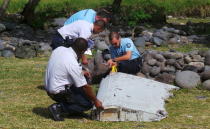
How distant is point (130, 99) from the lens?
8.12 metres

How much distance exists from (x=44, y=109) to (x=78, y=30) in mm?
1230

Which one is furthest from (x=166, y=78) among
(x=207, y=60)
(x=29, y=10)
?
(x=29, y=10)

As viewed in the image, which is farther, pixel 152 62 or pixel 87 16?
pixel 152 62

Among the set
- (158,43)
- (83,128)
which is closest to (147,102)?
(83,128)

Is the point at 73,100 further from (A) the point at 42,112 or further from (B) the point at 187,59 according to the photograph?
(B) the point at 187,59

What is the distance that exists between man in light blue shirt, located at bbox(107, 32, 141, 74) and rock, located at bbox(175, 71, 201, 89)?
2.39ft

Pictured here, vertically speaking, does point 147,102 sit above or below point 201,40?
above

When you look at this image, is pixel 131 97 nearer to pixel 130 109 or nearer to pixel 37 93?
pixel 130 109

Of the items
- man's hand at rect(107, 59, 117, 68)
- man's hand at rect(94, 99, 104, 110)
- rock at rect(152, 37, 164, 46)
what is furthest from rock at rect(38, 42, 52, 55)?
man's hand at rect(94, 99, 104, 110)

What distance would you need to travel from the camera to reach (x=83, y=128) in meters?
7.36

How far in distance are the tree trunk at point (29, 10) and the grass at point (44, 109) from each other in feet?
34.9

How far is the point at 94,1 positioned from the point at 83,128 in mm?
24713

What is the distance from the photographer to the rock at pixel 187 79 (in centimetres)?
1017

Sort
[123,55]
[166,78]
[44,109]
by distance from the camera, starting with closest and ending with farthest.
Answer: [44,109] < [123,55] < [166,78]
